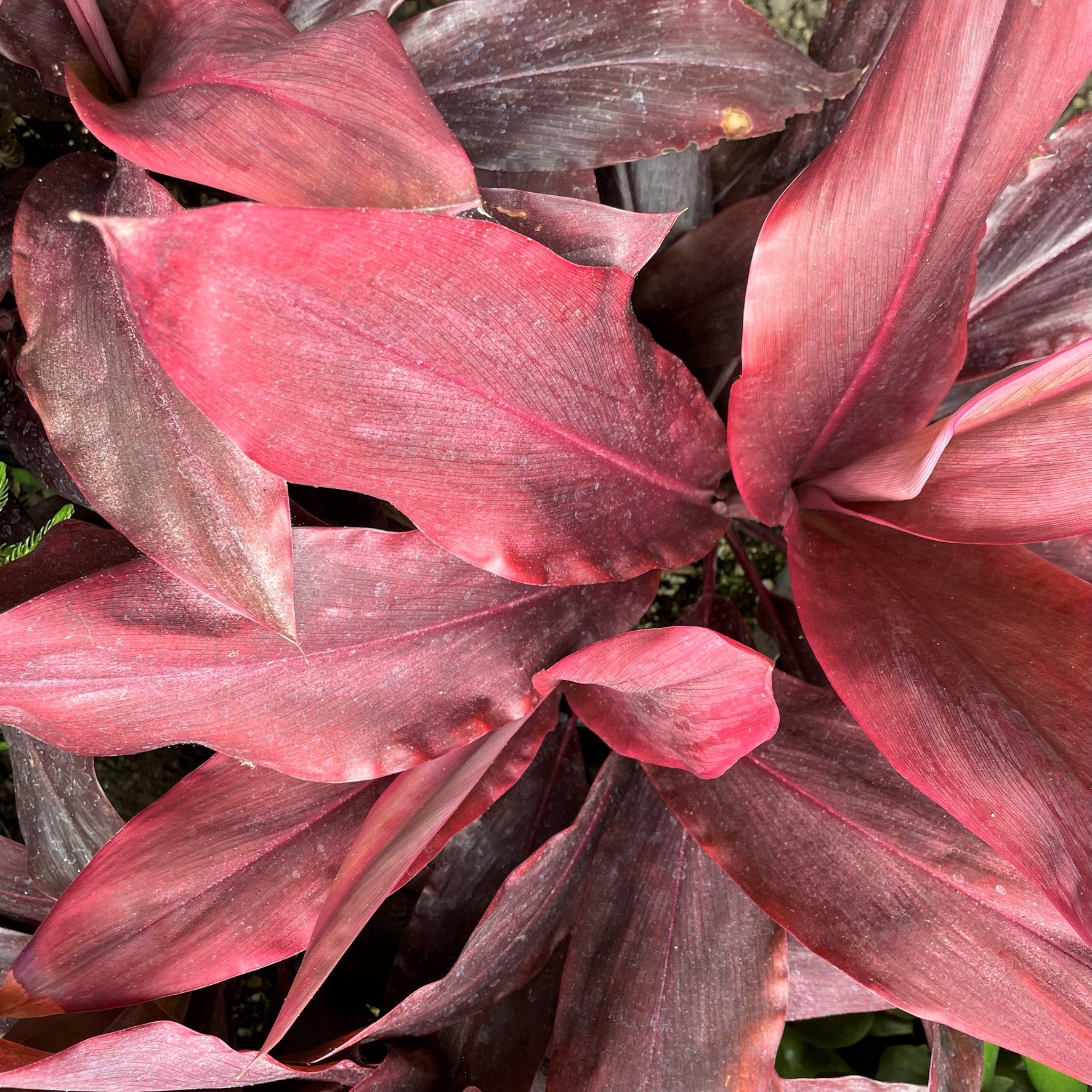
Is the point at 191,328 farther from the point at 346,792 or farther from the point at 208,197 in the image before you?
the point at 208,197

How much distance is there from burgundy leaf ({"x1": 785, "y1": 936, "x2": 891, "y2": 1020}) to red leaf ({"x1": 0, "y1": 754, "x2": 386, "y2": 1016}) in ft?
1.31

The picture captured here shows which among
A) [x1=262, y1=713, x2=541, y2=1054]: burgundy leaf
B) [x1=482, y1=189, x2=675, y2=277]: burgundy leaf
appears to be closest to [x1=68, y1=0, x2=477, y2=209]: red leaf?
[x1=482, y1=189, x2=675, y2=277]: burgundy leaf

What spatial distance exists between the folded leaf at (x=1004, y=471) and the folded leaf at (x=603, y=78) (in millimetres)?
271

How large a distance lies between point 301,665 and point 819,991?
52 cm

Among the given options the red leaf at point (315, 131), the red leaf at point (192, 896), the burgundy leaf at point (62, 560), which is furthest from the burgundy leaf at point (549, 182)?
the red leaf at point (192, 896)

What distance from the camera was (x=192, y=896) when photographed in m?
0.59

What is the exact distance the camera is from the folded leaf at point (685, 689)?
453mm

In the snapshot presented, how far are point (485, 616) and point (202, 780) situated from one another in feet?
0.76

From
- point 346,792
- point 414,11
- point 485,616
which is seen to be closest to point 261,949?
point 346,792

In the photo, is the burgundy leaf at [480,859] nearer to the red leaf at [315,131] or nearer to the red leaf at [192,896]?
the red leaf at [192,896]

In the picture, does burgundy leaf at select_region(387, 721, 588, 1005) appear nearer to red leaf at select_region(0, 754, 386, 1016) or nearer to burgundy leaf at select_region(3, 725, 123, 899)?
red leaf at select_region(0, 754, 386, 1016)

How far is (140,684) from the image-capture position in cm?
53

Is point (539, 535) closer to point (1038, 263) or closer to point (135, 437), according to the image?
point (135, 437)

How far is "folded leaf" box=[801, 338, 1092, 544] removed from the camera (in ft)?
1.74
